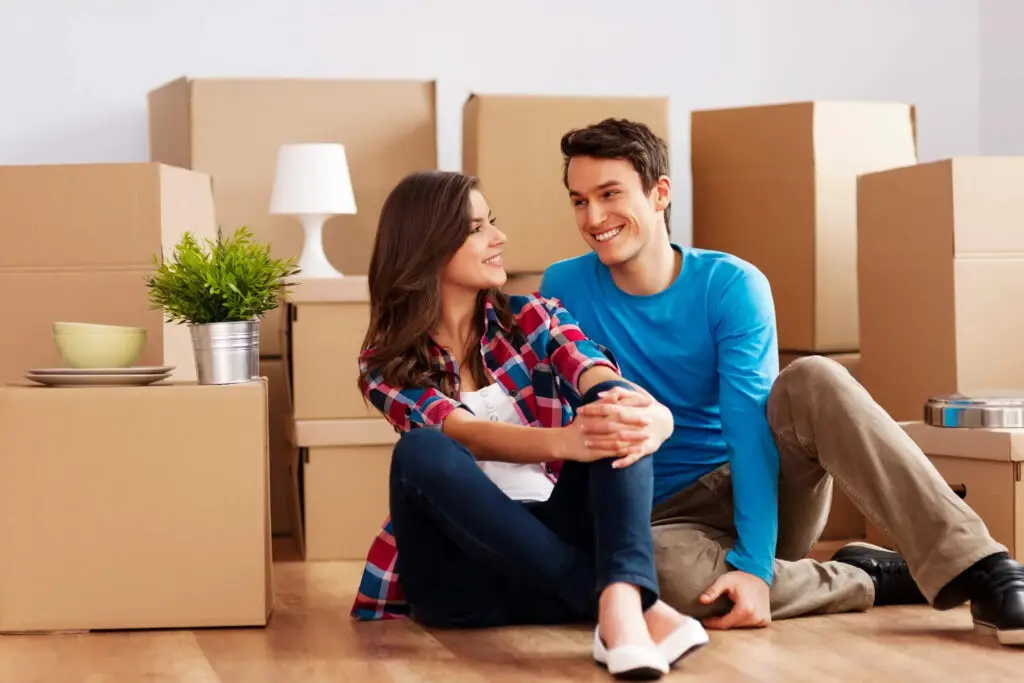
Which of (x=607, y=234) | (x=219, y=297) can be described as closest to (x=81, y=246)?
(x=219, y=297)

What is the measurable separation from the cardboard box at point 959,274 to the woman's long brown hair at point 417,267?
861 mm

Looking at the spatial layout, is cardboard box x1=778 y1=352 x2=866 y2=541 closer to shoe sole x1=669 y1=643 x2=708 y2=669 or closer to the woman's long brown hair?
the woman's long brown hair

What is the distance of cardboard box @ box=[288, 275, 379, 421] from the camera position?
2602mm

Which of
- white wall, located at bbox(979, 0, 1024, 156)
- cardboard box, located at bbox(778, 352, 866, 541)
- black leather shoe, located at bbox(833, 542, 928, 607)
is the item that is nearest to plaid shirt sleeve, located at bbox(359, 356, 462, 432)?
black leather shoe, located at bbox(833, 542, 928, 607)

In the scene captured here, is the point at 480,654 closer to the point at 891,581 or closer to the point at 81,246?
the point at 891,581

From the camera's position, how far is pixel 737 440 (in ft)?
6.04

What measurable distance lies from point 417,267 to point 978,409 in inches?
35.8

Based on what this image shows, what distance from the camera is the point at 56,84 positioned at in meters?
3.00

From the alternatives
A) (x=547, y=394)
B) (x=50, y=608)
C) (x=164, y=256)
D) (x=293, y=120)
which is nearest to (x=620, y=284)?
(x=547, y=394)

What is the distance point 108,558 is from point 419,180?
2.25ft

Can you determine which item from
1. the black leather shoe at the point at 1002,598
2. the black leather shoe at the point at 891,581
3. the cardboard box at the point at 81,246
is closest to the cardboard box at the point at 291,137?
the cardboard box at the point at 81,246

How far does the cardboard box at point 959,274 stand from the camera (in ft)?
7.73

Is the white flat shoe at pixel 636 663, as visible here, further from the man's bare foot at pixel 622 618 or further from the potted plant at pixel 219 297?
the potted plant at pixel 219 297

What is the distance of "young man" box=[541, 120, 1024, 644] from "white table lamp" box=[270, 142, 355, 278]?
766 mm
